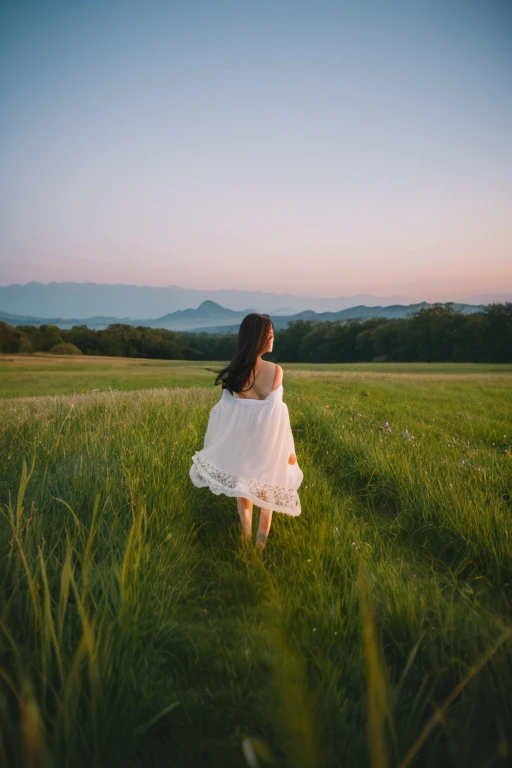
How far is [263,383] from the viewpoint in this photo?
185 inches

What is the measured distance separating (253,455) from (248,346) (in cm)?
108

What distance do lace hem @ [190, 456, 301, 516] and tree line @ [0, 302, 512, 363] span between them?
39343 millimetres

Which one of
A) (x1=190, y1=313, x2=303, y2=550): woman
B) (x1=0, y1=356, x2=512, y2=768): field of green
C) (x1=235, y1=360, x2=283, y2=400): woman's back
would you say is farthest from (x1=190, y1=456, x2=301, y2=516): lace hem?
(x1=235, y1=360, x2=283, y2=400): woman's back

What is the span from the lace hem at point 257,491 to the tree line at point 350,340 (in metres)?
39.3

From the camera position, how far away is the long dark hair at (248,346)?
4.61 meters

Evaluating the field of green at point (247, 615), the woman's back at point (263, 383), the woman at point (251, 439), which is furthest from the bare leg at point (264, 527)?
the woman's back at point (263, 383)

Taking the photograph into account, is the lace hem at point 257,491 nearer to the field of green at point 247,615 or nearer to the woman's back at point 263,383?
the field of green at point 247,615

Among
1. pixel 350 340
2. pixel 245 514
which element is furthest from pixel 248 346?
pixel 350 340

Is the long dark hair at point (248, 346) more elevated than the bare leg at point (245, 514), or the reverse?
the long dark hair at point (248, 346)

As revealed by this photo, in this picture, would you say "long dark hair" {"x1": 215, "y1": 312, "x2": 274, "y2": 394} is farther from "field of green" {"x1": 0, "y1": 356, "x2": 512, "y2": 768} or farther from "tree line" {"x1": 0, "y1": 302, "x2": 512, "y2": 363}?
"tree line" {"x1": 0, "y1": 302, "x2": 512, "y2": 363}

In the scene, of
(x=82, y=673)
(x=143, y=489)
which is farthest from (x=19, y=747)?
(x=143, y=489)

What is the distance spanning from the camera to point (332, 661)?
2.54 metres

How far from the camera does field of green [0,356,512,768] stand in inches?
74.4

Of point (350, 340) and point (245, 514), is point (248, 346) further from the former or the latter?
point (350, 340)
